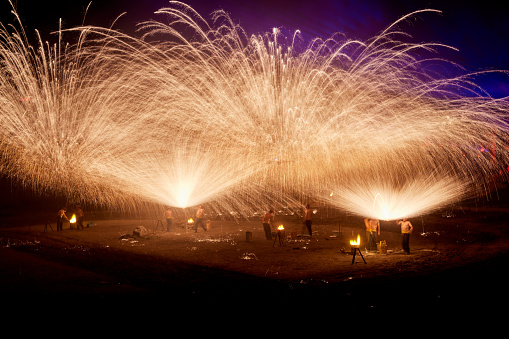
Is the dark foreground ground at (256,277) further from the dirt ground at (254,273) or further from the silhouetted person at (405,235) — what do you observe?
the silhouetted person at (405,235)

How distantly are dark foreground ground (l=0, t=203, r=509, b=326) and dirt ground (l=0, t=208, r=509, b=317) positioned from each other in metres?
0.03

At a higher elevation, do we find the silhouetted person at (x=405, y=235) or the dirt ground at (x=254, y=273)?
the silhouetted person at (x=405, y=235)

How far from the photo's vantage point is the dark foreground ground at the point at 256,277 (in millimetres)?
7289

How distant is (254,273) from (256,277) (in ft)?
1.45

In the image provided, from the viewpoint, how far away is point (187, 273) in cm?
1038

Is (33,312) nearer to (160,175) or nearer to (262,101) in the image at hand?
(262,101)

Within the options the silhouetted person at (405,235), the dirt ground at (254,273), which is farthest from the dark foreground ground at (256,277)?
the silhouetted person at (405,235)

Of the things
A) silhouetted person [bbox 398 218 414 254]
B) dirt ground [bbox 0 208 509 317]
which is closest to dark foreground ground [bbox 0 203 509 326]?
dirt ground [bbox 0 208 509 317]

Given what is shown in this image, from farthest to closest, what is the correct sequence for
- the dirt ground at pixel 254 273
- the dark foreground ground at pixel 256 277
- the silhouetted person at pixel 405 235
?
the silhouetted person at pixel 405 235, the dirt ground at pixel 254 273, the dark foreground ground at pixel 256 277

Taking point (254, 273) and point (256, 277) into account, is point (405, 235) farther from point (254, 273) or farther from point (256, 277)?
point (256, 277)

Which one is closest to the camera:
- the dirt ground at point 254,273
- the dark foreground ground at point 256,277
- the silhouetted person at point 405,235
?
the dark foreground ground at point 256,277

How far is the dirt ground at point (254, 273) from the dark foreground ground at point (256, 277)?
0.09 feet

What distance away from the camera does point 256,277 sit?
9688 mm

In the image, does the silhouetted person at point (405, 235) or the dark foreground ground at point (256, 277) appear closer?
the dark foreground ground at point (256, 277)
